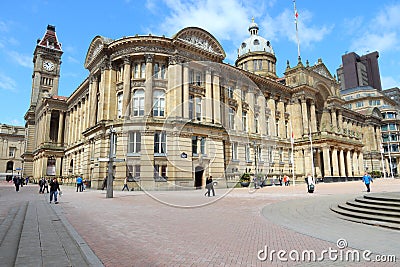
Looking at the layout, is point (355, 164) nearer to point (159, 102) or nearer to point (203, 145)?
point (203, 145)

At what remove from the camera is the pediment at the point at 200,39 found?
125 ft

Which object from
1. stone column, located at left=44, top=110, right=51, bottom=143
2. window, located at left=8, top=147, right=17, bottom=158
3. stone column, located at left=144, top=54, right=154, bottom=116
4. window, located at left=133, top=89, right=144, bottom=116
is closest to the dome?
stone column, located at left=144, top=54, right=154, bottom=116

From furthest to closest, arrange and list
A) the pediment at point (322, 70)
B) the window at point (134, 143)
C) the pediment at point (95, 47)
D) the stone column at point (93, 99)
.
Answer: the pediment at point (322, 70)
the stone column at point (93, 99)
the pediment at point (95, 47)
the window at point (134, 143)

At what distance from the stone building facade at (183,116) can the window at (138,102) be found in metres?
0.13

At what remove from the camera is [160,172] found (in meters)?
33.2

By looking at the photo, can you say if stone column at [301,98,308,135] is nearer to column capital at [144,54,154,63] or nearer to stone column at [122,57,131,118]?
column capital at [144,54,154,63]

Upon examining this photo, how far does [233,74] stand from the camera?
36.7 m

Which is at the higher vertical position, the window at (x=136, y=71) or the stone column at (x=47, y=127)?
the window at (x=136, y=71)

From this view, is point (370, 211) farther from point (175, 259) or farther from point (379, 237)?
point (175, 259)

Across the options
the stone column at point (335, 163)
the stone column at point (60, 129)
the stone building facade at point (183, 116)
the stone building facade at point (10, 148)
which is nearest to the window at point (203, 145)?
the stone building facade at point (183, 116)

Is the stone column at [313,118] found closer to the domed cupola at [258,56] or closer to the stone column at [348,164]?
the stone column at [348,164]

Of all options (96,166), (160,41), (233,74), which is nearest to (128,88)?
(160,41)

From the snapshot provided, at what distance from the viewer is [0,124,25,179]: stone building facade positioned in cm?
10531

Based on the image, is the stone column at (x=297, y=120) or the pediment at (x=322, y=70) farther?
the pediment at (x=322, y=70)
